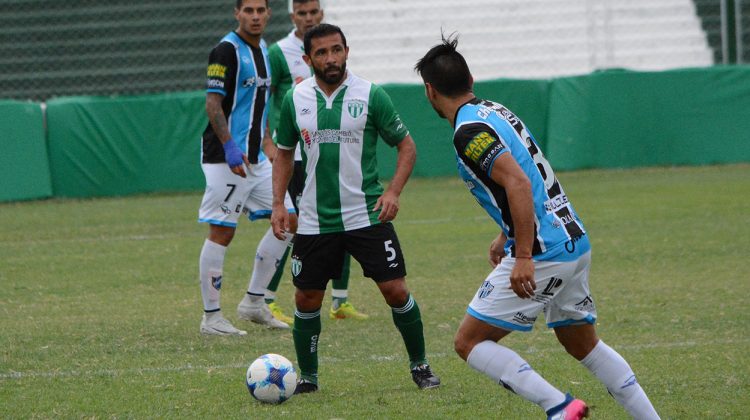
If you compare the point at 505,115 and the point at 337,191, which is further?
the point at 337,191

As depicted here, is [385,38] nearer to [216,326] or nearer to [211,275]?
[211,275]

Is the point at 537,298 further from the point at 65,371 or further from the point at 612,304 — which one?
the point at 612,304

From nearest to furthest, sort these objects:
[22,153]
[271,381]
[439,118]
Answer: [271,381], [22,153], [439,118]

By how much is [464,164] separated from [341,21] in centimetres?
1715

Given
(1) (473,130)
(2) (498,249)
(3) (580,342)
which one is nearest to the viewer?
(1) (473,130)

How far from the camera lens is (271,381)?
571 cm

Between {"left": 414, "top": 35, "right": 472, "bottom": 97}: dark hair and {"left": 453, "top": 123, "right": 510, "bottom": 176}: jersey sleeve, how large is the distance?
244 mm

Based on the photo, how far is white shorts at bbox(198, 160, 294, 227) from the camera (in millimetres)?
7871

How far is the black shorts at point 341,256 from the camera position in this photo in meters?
6.12

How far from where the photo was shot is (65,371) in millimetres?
6535

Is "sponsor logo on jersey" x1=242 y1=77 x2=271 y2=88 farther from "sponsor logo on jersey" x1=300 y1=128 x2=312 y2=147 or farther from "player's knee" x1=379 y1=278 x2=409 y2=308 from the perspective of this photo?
"player's knee" x1=379 y1=278 x2=409 y2=308

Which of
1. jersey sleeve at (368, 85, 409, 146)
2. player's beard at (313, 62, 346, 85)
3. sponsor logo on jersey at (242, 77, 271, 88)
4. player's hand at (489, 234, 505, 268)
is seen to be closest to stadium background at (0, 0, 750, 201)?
sponsor logo on jersey at (242, 77, 271, 88)

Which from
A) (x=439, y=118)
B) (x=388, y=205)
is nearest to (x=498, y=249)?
(x=388, y=205)

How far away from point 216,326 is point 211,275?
378 mm
